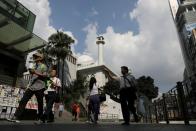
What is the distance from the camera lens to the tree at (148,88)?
5912cm

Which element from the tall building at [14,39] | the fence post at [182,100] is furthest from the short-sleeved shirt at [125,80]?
the tall building at [14,39]

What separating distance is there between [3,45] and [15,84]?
3.35 m

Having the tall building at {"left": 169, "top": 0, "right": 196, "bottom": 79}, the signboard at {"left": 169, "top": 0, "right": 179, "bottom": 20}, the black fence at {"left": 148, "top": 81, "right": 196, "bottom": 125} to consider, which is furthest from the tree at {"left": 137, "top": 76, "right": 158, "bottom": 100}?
the signboard at {"left": 169, "top": 0, "right": 179, "bottom": 20}

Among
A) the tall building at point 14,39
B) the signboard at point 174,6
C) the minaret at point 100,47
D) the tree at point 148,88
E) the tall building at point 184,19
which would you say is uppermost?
the signboard at point 174,6

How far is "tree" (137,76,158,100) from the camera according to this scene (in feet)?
194

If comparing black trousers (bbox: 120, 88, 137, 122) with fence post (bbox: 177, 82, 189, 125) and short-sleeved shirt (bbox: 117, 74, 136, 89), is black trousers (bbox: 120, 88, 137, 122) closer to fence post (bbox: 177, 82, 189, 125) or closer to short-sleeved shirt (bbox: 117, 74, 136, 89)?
short-sleeved shirt (bbox: 117, 74, 136, 89)

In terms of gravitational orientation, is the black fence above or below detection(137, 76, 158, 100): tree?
below

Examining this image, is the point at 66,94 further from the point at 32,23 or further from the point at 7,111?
the point at 7,111

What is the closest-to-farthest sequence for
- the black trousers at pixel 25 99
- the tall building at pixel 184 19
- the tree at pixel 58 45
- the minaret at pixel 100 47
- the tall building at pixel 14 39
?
the black trousers at pixel 25 99 → the tall building at pixel 14 39 → the tree at pixel 58 45 → the minaret at pixel 100 47 → the tall building at pixel 184 19

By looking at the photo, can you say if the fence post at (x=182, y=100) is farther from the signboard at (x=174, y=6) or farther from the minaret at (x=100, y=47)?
the signboard at (x=174, y=6)

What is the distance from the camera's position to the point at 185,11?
10288cm

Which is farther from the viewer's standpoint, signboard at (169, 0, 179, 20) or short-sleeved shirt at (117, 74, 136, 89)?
signboard at (169, 0, 179, 20)

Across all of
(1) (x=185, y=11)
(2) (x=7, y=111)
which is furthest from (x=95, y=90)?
(1) (x=185, y=11)

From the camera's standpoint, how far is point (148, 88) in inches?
2343
